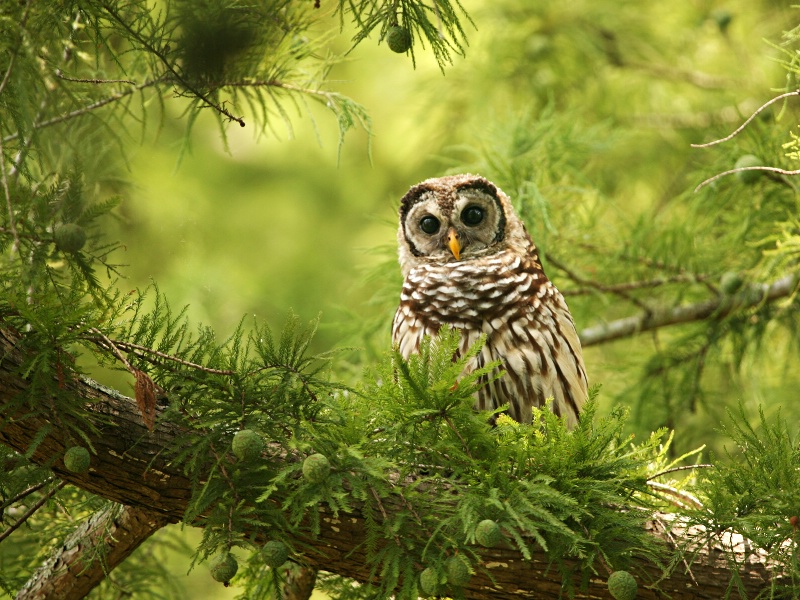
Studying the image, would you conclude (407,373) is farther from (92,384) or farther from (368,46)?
(368,46)

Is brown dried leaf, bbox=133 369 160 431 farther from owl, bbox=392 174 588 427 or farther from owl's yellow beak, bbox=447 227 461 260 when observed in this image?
owl's yellow beak, bbox=447 227 461 260

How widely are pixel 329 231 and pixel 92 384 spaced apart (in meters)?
5.95

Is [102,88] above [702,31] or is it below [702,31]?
below

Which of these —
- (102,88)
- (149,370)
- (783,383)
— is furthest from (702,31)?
(149,370)

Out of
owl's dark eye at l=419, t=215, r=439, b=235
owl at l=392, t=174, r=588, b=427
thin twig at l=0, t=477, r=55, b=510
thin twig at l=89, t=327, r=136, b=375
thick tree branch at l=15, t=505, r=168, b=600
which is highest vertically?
owl's dark eye at l=419, t=215, r=439, b=235

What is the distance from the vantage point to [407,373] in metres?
2.12

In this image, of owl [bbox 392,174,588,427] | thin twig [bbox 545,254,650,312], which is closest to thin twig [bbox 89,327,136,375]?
owl [bbox 392,174,588,427]

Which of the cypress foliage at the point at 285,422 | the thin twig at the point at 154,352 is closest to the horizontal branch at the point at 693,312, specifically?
the cypress foliage at the point at 285,422

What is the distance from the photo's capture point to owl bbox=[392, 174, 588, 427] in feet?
10.5

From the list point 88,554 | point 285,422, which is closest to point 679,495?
point 285,422

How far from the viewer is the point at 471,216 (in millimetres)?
3615

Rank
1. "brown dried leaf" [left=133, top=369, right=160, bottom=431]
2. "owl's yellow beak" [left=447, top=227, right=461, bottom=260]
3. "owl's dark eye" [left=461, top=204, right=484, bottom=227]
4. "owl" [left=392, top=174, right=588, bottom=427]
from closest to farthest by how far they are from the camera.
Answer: "brown dried leaf" [left=133, top=369, right=160, bottom=431] < "owl" [left=392, top=174, right=588, bottom=427] < "owl's yellow beak" [left=447, top=227, right=461, bottom=260] < "owl's dark eye" [left=461, top=204, right=484, bottom=227]

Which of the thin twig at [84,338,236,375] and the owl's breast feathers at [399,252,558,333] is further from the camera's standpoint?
the owl's breast feathers at [399,252,558,333]

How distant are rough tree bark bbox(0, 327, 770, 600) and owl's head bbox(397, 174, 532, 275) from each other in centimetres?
140
